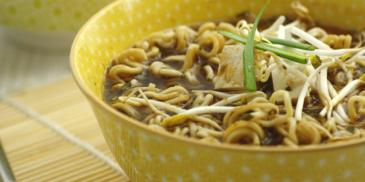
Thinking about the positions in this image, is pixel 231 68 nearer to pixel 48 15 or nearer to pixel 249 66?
pixel 249 66

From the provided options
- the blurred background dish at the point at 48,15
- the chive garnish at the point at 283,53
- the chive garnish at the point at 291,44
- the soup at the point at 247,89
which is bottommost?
the blurred background dish at the point at 48,15

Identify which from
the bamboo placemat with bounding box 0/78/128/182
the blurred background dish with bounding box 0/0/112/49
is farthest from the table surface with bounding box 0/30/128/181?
the blurred background dish with bounding box 0/0/112/49

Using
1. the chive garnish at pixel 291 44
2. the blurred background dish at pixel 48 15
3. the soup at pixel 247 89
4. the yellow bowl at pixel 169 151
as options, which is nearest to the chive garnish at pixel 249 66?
the soup at pixel 247 89

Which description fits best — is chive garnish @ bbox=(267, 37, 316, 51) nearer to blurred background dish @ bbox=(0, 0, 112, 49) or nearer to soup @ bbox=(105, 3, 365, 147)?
soup @ bbox=(105, 3, 365, 147)

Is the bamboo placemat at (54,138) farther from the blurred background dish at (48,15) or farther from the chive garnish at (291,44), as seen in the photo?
the chive garnish at (291,44)

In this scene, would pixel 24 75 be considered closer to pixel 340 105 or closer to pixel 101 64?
pixel 101 64

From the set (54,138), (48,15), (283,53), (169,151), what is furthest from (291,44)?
(48,15)

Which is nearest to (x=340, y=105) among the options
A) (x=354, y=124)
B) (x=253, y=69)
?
(x=354, y=124)
